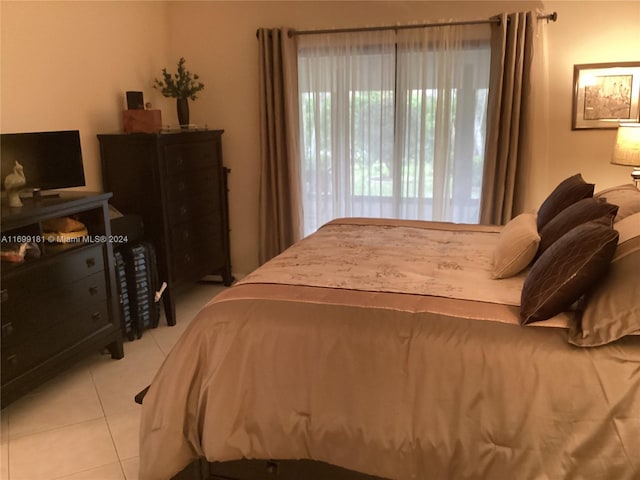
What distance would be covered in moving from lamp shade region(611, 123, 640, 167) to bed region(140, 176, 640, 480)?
1.46 meters

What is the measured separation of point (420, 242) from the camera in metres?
2.92

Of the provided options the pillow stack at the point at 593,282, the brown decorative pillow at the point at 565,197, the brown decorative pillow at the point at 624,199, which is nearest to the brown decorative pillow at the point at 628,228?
the pillow stack at the point at 593,282

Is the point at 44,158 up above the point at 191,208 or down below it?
above

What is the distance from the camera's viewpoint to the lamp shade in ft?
10.9

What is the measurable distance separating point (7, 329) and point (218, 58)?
9.54 feet

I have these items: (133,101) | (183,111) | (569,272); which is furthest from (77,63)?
(569,272)

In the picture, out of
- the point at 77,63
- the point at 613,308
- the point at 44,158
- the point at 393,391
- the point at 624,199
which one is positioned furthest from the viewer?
the point at 77,63

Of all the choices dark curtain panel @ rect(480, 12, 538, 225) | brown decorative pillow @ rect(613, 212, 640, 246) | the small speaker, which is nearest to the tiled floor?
the small speaker

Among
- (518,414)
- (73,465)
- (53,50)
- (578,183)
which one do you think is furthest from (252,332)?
(53,50)

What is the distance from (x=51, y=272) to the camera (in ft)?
9.13

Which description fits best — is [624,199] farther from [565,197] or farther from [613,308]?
[613,308]

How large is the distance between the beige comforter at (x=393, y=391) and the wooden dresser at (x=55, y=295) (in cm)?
102

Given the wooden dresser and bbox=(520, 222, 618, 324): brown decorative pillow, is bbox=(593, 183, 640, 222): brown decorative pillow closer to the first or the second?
bbox=(520, 222, 618, 324): brown decorative pillow

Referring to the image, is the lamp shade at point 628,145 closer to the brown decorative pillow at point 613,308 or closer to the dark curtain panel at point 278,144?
the brown decorative pillow at point 613,308
